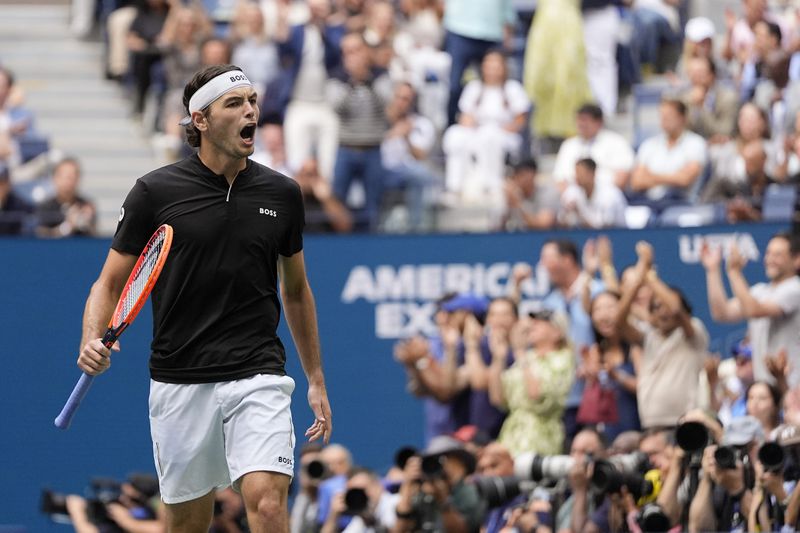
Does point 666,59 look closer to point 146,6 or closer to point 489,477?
point 146,6

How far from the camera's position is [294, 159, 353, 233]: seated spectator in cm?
1297

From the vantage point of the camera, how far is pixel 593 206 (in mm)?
12711

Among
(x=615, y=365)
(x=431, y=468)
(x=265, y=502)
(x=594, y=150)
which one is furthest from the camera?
(x=594, y=150)

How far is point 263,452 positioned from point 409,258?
632 cm

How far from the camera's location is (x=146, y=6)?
49.8ft

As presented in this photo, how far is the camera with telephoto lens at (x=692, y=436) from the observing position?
9195mm

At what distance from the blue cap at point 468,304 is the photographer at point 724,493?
3.27 m

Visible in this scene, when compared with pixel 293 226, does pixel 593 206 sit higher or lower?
higher

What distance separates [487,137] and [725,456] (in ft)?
16.0

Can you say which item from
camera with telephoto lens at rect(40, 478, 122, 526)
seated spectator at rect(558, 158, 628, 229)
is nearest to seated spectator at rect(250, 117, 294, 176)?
seated spectator at rect(558, 158, 628, 229)

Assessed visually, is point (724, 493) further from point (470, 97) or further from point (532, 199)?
point (470, 97)

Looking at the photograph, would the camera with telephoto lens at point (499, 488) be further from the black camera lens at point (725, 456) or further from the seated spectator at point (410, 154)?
the seated spectator at point (410, 154)

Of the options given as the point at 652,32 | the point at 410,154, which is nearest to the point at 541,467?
the point at 410,154

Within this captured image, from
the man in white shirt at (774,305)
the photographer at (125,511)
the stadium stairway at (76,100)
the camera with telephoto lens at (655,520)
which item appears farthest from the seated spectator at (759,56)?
the photographer at (125,511)
